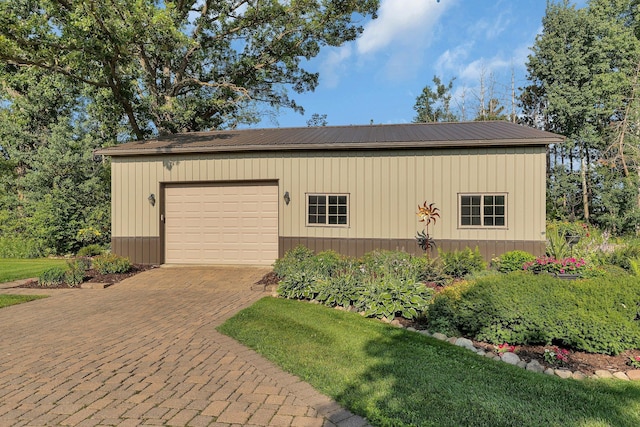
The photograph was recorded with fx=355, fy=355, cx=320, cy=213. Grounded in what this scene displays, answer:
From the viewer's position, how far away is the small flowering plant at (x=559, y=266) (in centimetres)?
696

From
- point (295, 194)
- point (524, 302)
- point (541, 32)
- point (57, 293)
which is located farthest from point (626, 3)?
point (57, 293)

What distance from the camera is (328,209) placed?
9.74m

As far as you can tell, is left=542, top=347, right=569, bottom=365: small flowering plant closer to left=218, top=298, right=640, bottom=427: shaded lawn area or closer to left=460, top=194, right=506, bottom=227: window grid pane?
left=218, top=298, right=640, bottom=427: shaded lawn area

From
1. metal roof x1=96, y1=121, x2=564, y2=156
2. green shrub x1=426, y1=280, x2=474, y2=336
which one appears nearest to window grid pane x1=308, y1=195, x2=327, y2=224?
metal roof x1=96, y1=121, x2=564, y2=156

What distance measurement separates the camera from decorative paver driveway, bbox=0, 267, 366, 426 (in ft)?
8.74

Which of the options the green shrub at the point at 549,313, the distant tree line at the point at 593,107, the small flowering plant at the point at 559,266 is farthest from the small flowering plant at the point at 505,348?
the distant tree line at the point at 593,107

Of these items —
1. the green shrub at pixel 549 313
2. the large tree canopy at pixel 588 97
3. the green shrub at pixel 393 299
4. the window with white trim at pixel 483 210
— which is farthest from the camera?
the large tree canopy at pixel 588 97

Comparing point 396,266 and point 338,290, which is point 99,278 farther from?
point 396,266

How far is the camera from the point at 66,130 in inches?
593

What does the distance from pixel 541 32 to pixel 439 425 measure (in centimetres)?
2244

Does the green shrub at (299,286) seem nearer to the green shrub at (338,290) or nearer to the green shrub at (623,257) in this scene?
the green shrub at (338,290)

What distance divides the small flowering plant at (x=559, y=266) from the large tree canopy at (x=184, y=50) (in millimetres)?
11762

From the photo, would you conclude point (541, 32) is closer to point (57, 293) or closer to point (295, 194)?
point (295, 194)

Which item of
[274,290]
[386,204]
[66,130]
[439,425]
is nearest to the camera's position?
[439,425]
